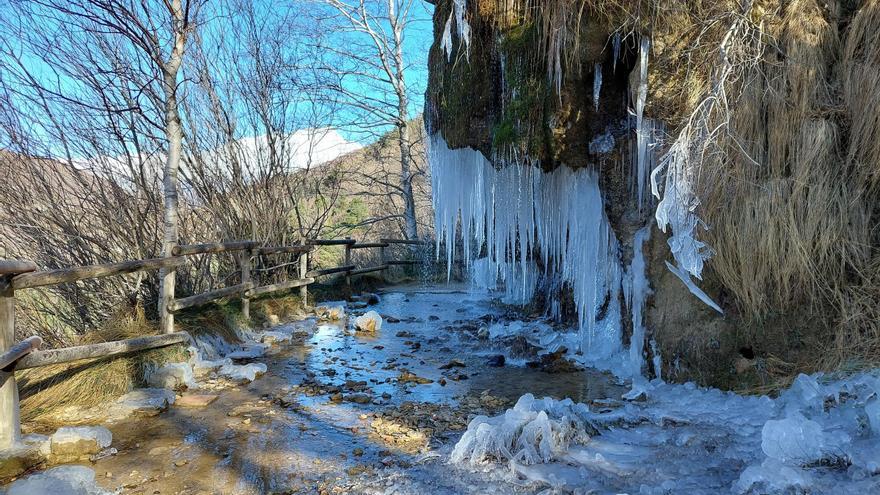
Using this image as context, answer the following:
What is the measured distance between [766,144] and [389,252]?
10.7 metres

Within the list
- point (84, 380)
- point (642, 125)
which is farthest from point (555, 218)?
point (84, 380)

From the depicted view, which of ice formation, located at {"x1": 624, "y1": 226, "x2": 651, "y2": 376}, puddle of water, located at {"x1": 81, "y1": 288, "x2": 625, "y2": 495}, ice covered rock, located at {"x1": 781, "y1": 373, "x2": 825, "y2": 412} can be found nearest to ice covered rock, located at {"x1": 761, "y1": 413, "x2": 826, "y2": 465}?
ice covered rock, located at {"x1": 781, "y1": 373, "x2": 825, "y2": 412}

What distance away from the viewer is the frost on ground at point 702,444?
2.15 m

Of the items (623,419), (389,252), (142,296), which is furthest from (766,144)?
(389,252)

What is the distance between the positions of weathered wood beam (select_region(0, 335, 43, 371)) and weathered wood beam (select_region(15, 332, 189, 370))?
0.06 metres

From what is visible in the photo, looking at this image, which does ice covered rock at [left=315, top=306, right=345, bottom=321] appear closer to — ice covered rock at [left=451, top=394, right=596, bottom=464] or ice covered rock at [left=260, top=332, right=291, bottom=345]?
ice covered rock at [left=260, top=332, right=291, bottom=345]

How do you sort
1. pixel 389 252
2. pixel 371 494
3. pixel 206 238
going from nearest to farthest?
1. pixel 371 494
2. pixel 206 238
3. pixel 389 252

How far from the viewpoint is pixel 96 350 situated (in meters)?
3.27

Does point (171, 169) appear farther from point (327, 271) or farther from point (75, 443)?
point (327, 271)

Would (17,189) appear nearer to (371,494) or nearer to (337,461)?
(337,461)

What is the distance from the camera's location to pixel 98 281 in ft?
15.6

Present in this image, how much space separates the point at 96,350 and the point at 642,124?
168 inches

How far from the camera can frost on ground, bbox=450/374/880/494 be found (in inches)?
84.7

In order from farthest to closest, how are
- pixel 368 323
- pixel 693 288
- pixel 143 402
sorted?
pixel 368 323
pixel 693 288
pixel 143 402
